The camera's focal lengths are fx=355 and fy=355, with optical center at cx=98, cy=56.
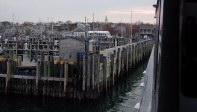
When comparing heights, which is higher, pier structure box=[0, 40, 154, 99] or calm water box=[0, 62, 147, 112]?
pier structure box=[0, 40, 154, 99]

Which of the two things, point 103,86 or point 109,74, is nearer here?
point 103,86

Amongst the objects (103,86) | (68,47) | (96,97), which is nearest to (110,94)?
(103,86)

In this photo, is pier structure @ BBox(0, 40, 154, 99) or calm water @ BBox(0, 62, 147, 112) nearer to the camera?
calm water @ BBox(0, 62, 147, 112)

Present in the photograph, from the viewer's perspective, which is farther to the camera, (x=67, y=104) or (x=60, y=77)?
(x=60, y=77)

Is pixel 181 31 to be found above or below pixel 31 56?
above

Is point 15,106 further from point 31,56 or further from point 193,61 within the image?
point 193,61

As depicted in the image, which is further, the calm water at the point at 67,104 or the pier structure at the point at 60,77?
the pier structure at the point at 60,77

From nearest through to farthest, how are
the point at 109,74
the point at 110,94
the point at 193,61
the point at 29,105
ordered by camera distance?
the point at 193,61 < the point at 29,105 < the point at 110,94 < the point at 109,74

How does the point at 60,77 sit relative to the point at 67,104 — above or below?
above

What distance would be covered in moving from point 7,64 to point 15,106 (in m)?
3.63

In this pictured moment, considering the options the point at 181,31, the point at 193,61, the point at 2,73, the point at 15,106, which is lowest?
the point at 15,106

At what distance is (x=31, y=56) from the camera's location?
35656 millimetres

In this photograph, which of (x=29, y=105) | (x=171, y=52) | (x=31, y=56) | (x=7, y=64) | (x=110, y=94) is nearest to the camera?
(x=171, y=52)

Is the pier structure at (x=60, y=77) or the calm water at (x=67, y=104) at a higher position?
the pier structure at (x=60, y=77)
